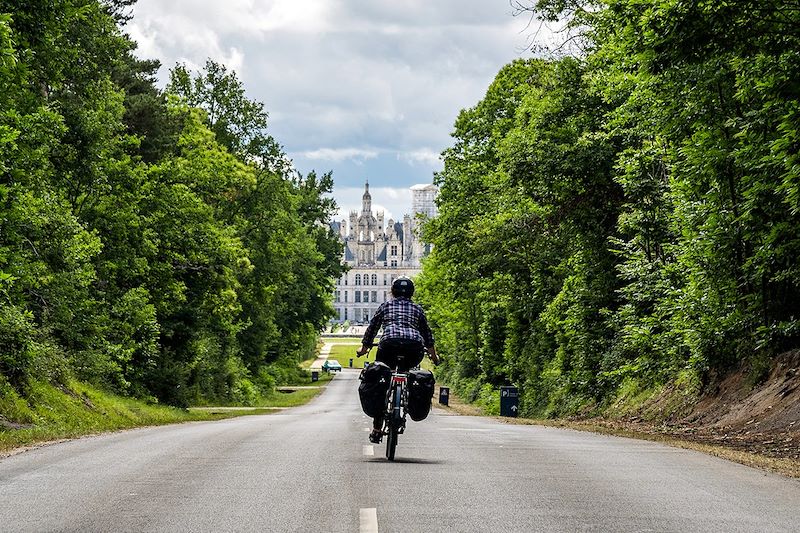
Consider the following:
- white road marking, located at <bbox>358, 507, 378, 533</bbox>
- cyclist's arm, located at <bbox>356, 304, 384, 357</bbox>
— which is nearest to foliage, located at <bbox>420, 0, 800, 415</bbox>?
cyclist's arm, located at <bbox>356, 304, 384, 357</bbox>

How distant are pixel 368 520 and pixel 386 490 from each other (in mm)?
1635

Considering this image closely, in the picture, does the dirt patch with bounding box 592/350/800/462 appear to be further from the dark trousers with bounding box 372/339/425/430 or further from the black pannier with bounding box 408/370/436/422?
the dark trousers with bounding box 372/339/425/430

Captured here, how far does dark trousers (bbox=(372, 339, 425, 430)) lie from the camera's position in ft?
37.8

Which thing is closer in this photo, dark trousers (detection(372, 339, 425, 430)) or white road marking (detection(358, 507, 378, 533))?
white road marking (detection(358, 507, 378, 533))

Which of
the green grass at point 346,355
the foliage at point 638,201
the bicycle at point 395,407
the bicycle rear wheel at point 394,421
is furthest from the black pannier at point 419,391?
the green grass at point 346,355

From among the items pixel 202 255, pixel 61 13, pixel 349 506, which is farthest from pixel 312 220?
pixel 349 506

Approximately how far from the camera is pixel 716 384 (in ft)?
72.1

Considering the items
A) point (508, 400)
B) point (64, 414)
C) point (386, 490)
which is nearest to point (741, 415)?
point (386, 490)

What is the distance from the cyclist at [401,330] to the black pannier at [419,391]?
170mm

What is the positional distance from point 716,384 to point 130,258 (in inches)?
807

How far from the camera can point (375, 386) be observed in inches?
461

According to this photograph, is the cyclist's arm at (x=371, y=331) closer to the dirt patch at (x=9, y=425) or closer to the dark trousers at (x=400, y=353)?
the dark trousers at (x=400, y=353)

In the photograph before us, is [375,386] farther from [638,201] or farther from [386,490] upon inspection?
[638,201]

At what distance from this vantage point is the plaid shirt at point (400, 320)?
11539 mm
